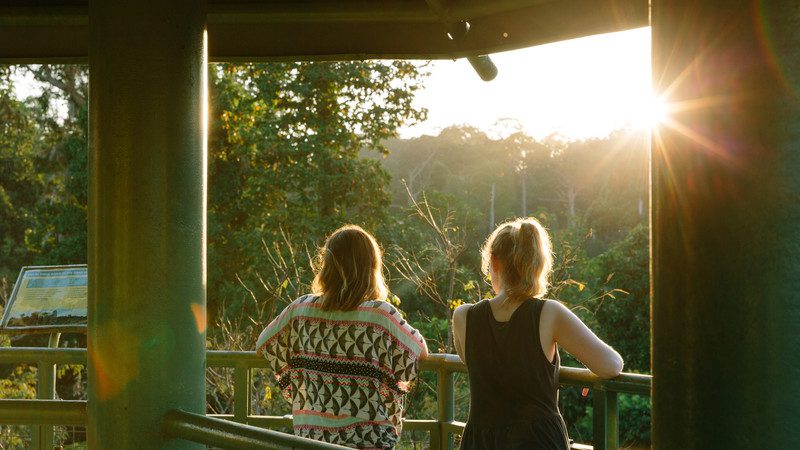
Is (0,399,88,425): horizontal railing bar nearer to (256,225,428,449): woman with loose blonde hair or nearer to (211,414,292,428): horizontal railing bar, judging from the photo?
(256,225,428,449): woman with loose blonde hair

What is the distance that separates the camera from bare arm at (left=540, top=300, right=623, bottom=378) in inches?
104

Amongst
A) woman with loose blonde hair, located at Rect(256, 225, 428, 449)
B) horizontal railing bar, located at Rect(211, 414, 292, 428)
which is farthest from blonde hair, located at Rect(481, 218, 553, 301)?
horizontal railing bar, located at Rect(211, 414, 292, 428)

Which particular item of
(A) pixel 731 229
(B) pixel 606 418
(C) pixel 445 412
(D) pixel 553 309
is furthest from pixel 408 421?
(A) pixel 731 229

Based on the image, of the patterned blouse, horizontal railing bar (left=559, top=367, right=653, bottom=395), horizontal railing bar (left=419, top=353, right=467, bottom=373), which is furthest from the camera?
horizontal railing bar (left=419, top=353, right=467, bottom=373)

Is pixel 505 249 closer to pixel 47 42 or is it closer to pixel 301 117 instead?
pixel 47 42

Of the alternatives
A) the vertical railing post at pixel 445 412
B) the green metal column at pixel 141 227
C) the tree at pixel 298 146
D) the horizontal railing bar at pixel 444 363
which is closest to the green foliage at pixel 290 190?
the tree at pixel 298 146

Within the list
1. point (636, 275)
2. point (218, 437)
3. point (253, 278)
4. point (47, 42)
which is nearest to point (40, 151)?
point (253, 278)

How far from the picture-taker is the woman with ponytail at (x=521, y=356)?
2.65 m

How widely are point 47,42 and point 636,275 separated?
22.2m

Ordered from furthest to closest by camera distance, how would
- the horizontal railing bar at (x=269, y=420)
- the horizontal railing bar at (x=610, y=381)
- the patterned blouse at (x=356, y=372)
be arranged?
the horizontal railing bar at (x=269, y=420) → the patterned blouse at (x=356, y=372) → the horizontal railing bar at (x=610, y=381)

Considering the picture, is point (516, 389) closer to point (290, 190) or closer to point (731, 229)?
point (731, 229)

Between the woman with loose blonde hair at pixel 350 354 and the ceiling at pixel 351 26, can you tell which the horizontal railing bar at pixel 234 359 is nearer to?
the woman with loose blonde hair at pixel 350 354

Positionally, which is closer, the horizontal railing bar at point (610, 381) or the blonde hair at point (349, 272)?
the horizontal railing bar at point (610, 381)

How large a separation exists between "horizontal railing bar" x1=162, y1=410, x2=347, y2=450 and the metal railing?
0.90 ft
